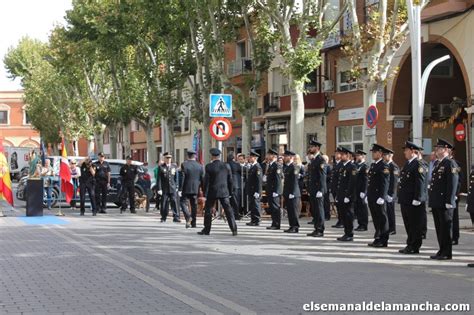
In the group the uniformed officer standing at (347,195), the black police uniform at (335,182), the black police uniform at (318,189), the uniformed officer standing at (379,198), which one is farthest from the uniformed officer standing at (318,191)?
the uniformed officer standing at (379,198)

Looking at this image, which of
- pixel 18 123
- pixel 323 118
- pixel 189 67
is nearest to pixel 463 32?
pixel 323 118

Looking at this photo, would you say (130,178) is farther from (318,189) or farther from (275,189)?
(318,189)

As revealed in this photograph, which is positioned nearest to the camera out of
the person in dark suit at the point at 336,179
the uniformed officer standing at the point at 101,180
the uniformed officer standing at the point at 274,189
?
the person in dark suit at the point at 336,179

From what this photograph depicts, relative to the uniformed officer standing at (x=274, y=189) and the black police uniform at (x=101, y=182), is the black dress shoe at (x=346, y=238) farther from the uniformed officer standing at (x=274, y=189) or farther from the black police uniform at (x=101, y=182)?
the black police uniform at (x=101, y=182)

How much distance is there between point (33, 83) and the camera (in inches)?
2566

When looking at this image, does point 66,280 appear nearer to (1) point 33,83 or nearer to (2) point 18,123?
(1) point 33,83

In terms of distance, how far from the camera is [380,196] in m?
14.5

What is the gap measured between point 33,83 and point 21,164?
10.7 metres

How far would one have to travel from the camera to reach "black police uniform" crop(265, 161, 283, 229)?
1838cm

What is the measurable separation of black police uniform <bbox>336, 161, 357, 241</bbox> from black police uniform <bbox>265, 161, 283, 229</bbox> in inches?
86.4

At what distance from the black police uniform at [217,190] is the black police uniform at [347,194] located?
2310mm

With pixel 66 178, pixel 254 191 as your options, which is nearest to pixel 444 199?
pixel 254 191

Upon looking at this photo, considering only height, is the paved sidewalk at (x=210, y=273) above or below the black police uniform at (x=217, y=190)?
below

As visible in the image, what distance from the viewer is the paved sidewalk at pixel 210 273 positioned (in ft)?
28.3
